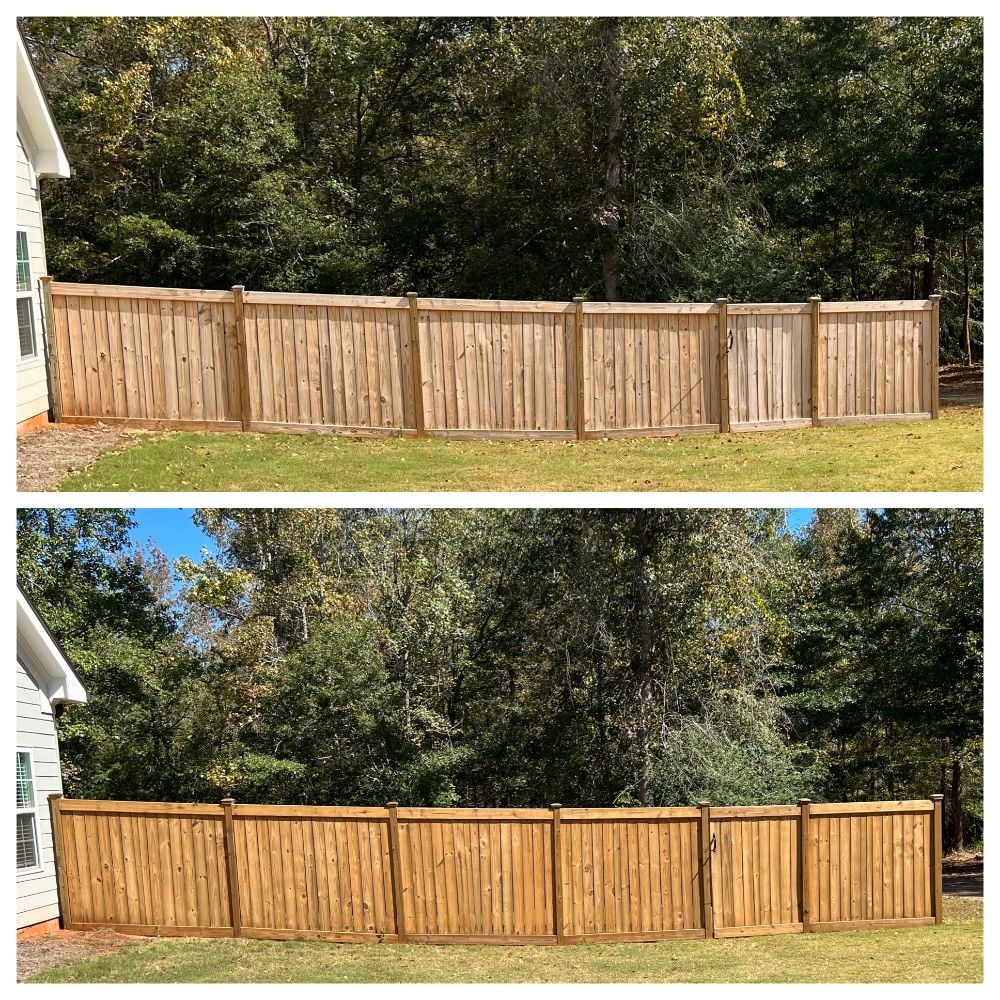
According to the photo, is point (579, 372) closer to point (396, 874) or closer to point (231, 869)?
point (396, 874)

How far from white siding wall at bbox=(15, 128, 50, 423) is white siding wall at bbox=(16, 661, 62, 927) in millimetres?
2739

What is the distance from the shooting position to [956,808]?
2158cm

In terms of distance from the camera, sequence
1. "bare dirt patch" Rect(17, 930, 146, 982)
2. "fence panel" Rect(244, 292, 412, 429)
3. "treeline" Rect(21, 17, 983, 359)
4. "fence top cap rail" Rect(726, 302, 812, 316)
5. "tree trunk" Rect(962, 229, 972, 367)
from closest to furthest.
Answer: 1. "bare dirt patch" Rect(17, 930, 146, 982)
2. "fence panel" Rect(244, 292, 412, 429)
3. "fence top cap rail" Rect(726, 302, 812, 316)
4. "treeline" Rect(21, 17, 983, 359)
5. "tree trunk" Rect(962, 229, 972, 367)

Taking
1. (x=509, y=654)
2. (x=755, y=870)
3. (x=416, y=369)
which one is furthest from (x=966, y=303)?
(x=755, y=870)

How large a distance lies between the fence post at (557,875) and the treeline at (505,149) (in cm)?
794

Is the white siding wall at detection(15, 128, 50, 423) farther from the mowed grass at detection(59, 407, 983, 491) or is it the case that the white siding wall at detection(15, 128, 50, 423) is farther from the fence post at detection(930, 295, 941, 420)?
the fence post at detection(930, 295, 941, 420)

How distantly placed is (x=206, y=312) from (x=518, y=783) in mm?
8121

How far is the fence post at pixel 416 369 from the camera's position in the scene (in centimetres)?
1241

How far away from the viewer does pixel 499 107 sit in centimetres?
1805

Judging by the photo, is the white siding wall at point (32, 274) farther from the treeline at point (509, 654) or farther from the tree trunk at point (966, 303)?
the tree trunk at point (966, 303)

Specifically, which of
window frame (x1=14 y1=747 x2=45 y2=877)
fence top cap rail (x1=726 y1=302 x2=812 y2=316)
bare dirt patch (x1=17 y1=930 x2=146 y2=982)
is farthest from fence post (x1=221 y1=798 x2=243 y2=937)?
fence top cap rail (x1=726 y1=302 x2=812 y2=316)

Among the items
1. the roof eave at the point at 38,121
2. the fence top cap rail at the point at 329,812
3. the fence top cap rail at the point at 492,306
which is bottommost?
the fence top cap rail at the point at 329,812

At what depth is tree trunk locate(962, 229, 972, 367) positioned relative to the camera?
64.2 ft

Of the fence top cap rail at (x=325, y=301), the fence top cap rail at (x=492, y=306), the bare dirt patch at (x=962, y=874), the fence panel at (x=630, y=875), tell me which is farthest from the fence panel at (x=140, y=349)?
the bare dirt patch at (x=962, y=874)
